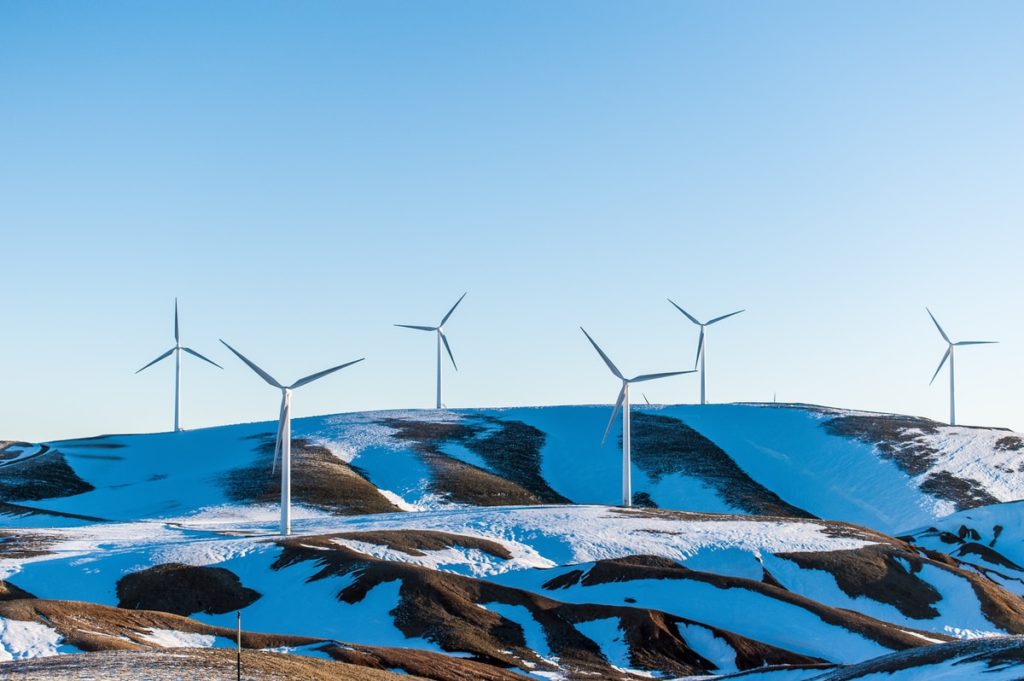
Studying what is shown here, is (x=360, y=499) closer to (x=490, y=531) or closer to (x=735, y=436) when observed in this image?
(x=490, y=531)

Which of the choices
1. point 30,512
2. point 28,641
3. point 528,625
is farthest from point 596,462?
point 28,641

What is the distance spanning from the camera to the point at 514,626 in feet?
213

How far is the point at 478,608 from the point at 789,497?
80.2 m

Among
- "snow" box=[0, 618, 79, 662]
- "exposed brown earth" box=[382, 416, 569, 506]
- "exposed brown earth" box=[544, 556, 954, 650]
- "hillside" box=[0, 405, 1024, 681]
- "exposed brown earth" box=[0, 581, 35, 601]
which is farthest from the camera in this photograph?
"exposed brown earth" box=[382, 416, 569, 506]

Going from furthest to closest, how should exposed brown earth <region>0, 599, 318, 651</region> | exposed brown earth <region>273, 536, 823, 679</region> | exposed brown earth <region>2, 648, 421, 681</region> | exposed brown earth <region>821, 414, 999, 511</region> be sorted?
exposed brown earth <region>821, 414, 999, 511</region>
exposed brown earth <region>273, 536, 823, 679</region>
exposed brown earth <region>0, 599, 318, 651</region>
exposed brown earth <region>2, 648, 421, 681</region>

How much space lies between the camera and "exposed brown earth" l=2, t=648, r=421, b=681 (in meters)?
37.2

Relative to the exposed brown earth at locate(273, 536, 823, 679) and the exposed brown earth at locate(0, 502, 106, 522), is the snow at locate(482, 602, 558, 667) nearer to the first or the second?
→ the exposed brown earth at locate(273, 536, 823, 679)

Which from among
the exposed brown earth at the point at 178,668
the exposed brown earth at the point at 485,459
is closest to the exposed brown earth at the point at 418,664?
the exposed brown earth at the point at 178,668

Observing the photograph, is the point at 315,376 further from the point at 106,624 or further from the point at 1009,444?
the point at 1009,444

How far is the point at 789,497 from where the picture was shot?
5502 inches

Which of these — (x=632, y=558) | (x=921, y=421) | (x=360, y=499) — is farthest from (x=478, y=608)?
(x=921, y=421)

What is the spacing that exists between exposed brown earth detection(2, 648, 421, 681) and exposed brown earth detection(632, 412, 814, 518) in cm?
9023

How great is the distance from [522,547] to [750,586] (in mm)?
18863

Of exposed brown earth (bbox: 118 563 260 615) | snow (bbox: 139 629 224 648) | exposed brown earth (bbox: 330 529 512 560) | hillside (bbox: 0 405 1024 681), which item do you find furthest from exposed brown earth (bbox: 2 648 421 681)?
exposed brown earth (bbox: 330 529 512 560)
